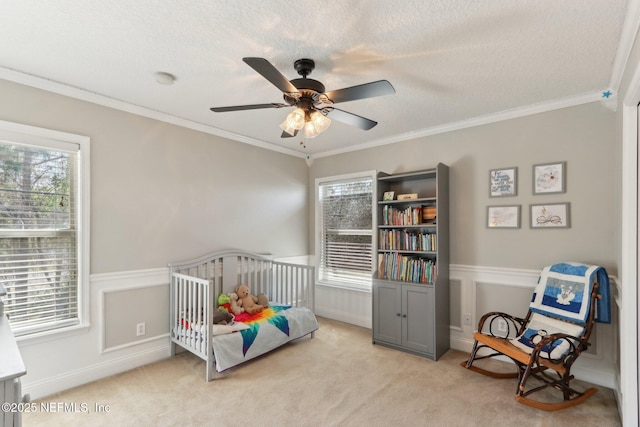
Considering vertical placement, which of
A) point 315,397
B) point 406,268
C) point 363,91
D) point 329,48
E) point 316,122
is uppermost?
point 329,48

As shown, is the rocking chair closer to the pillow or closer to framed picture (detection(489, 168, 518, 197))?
the pillow

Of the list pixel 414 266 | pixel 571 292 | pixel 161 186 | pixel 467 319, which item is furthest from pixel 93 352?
pixel 571 292

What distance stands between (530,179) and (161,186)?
3507 mm

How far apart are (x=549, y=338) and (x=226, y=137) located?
354 centimetres

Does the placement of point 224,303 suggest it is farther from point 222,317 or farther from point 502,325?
point 502,325

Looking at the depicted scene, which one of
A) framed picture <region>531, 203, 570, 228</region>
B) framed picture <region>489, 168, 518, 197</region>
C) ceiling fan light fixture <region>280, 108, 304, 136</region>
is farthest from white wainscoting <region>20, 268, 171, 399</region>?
framed picture <region>531, 203, 570, 228</region>

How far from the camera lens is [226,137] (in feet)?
12.1

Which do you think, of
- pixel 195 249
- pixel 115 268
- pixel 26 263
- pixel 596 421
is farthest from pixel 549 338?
pixel 26 263

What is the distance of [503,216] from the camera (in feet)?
10.1

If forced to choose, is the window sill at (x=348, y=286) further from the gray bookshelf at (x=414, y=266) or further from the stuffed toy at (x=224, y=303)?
the stuffed toy at (x=224, y=303)

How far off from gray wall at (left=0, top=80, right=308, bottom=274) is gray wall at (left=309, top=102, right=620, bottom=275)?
1906mm

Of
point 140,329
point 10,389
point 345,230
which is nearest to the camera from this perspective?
point 10,389

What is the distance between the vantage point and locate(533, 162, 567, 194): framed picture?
2771mm

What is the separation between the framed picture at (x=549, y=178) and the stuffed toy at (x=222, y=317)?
309cm
